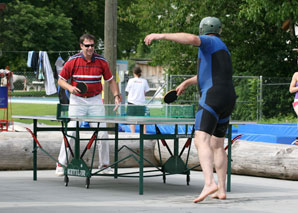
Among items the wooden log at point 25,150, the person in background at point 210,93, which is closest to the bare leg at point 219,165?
the person in background at point 210,93

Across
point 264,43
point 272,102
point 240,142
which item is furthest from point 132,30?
point 240,142

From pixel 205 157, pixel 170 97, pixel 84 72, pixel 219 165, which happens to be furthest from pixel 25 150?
pixel 205 157

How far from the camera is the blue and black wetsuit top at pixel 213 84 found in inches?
280

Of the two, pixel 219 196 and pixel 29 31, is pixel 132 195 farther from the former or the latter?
pixel 29 31

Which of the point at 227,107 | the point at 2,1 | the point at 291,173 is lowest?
the point at 291,173

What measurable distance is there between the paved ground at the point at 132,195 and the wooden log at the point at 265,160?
5.1 inches

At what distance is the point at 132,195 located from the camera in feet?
25.7

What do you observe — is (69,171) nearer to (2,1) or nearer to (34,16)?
(2,1)

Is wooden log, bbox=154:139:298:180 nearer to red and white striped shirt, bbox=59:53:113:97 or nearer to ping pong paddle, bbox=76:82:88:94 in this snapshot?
red and white striped shirt, bbox=59:53:113:97

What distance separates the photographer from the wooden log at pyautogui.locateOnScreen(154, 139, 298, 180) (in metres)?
9.84

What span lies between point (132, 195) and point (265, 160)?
2.95m

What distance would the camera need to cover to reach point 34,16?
A: 44688 millimetres

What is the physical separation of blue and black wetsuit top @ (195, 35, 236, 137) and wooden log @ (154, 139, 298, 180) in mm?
2898

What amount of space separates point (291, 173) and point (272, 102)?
47.1 feet
